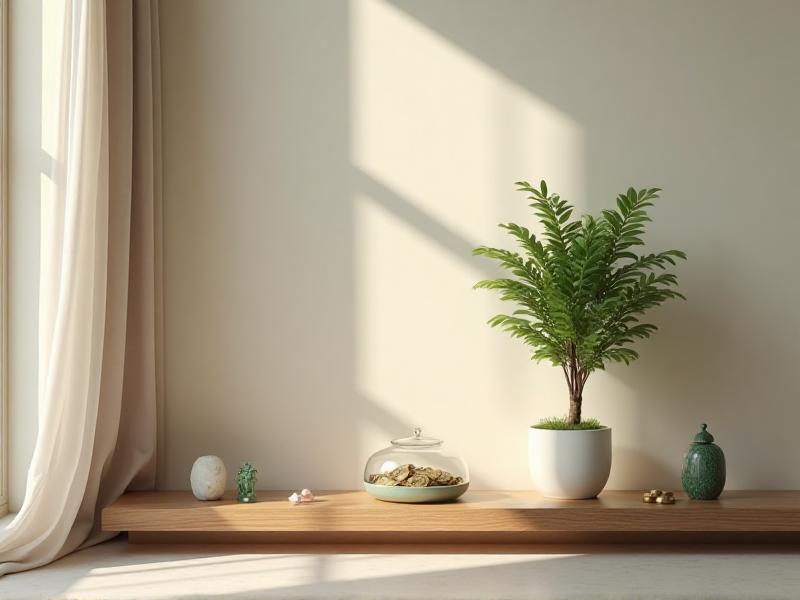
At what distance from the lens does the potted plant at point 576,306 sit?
2.79 metres

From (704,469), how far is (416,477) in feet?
2.90

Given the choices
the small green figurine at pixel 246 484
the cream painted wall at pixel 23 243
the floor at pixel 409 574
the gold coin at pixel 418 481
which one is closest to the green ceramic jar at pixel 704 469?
the floor at pixel 409 574

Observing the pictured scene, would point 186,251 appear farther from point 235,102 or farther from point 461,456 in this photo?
point 461,456

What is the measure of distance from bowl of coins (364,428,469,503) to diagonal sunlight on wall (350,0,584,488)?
20 centimetres

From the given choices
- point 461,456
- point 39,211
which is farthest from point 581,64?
point 39,211

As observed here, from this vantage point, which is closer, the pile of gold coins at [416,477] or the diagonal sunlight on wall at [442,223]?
the pile of gold coins at [416,477]

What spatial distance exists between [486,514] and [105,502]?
1.25m

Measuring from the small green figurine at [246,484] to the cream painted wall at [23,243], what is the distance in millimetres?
752

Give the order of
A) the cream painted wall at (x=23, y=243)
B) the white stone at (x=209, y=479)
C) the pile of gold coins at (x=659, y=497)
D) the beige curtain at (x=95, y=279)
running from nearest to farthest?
the beige curtain at (x=95, y=279), the pile of gold coins at (x=659, y=497), the white stone at (x=209, y=479), the cream painted wall at (x=23, y=243)

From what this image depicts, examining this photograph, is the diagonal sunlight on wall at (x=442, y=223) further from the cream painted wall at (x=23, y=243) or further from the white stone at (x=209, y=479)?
the cream painted wall at (x=23, y=243)

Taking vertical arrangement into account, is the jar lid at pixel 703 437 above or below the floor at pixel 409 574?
above

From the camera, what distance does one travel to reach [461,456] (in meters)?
3.01

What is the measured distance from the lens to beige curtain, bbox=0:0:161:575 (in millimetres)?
2627

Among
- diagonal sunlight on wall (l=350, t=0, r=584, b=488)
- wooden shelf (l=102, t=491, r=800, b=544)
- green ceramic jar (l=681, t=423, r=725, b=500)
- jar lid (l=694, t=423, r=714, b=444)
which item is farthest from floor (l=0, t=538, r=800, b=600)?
diagonal sunlight on wall (l=350, t=0, r=584, b=488)
